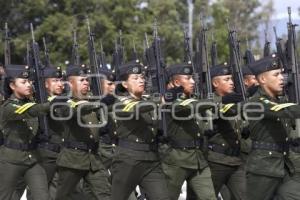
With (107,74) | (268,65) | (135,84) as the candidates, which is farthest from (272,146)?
(107,74)

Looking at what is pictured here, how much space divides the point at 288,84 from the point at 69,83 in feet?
8.89

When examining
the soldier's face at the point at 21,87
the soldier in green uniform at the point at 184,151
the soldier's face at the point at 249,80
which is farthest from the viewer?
the soldier's face at the point at 249,80

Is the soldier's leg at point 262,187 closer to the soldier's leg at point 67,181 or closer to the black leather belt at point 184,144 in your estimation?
the black leather belt at point 184,144

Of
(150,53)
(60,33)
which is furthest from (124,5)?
(150,53)

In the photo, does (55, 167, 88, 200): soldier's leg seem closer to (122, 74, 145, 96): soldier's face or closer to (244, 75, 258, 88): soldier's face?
(122, 74, 145, 96): soldier's face

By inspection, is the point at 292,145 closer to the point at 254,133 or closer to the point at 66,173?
the point at 254,133

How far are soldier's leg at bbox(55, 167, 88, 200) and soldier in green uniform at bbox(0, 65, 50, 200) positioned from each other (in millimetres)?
291

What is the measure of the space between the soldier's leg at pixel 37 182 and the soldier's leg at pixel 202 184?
1461 millimetres

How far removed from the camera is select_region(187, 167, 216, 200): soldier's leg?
705cm

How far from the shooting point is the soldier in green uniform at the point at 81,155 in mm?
7617

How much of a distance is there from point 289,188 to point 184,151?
1.34 meters

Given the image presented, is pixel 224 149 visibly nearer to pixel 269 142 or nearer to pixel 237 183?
pixel 237 183

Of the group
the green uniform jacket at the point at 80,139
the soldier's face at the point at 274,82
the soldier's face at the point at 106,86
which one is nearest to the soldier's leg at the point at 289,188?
the soldier's face at the point at 274,82

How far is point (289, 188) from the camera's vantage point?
6289 mm
